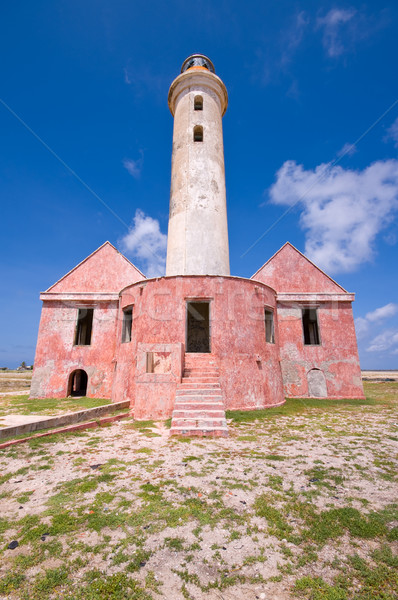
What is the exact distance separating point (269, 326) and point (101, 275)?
9.89 metres

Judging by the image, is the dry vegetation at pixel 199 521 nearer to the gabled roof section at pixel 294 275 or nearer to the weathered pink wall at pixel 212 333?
the weathered pink wall at pixel 212 333

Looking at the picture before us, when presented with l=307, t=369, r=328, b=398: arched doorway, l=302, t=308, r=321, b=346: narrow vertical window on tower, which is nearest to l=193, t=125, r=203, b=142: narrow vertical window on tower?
l=302, t=308, r=321, b=346: narrow vertical window on tower

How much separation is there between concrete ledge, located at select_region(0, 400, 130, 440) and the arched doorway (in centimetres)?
957

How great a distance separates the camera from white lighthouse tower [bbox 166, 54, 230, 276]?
13.6 metres

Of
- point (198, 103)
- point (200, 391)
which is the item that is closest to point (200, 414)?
point (200, 391)

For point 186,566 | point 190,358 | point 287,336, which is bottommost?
point 186,566

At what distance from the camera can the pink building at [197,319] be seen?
10.0 m

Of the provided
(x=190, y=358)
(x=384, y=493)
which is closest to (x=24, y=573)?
(x=384, y=493)

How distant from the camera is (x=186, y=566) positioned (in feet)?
8.86

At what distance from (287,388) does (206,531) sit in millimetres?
12493

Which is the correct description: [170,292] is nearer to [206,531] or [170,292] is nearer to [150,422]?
[150,422]

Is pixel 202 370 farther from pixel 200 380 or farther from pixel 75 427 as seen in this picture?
pixel 75 427

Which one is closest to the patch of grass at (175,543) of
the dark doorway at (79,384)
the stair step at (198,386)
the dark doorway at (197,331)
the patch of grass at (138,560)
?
the patch of grass at (138,560)

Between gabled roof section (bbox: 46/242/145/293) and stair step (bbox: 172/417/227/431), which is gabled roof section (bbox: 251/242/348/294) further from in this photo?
stair step (bbox: 172/417/227/431)
